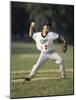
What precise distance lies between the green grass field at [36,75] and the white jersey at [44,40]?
0.10 metres

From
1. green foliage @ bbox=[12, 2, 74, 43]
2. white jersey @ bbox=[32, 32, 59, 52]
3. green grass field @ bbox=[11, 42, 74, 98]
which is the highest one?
green foliage @ bbox=[12, 2, 74, 43]

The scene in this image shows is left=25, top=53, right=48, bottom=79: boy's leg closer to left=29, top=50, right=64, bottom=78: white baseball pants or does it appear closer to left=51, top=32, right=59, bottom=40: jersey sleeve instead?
left=29, top=50, right=64, bottom=78: white baseball pants

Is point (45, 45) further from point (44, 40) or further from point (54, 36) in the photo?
point (54, 36)

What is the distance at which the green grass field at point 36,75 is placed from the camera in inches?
238

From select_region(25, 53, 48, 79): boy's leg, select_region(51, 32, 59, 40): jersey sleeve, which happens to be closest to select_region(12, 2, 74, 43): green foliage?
select_region(51, 32, 59, 40): jersey sleeve

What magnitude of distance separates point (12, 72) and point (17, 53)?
33 cm

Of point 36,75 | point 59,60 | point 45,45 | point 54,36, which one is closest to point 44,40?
point 45,45

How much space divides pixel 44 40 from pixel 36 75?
2.07 feet

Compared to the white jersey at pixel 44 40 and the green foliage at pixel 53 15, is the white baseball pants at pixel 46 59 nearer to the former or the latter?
the white jersey at pixel 44 40

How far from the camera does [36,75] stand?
621 cm

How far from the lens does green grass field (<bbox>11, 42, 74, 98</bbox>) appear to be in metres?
6.04

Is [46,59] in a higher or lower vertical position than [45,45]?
lower

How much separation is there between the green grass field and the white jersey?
10 cm
